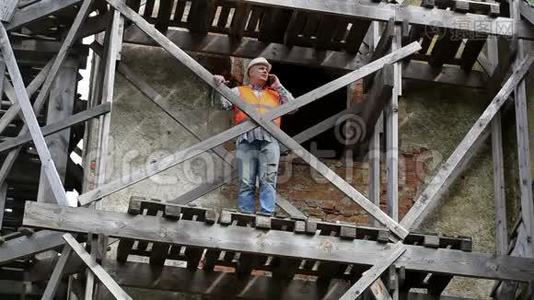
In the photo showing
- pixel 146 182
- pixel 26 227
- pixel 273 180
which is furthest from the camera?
pixel 146 182

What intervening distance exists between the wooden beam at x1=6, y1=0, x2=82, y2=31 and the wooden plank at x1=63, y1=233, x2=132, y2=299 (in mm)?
2866

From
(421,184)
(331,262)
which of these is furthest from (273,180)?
(421,184)

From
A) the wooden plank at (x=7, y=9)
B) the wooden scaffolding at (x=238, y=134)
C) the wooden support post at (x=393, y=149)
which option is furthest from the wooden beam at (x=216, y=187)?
the wooden plank at (x=7, y=9)

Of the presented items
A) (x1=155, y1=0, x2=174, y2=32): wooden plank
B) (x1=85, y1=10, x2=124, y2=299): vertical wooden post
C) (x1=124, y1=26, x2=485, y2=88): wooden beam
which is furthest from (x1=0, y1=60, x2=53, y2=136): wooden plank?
(x1=155, y1=0, x2=174, y2=32): wooden plank

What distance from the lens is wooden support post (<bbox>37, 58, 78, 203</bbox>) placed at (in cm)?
1379

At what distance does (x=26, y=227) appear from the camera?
1212 centimetres

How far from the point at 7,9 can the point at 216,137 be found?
2808 millimetres

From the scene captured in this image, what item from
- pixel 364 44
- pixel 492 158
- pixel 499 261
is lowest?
pixel 499 261

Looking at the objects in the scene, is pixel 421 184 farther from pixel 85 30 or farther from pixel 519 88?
pixel 85 30

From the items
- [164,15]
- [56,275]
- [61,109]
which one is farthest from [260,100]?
[56,275]

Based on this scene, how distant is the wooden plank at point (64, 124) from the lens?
12.5 metres

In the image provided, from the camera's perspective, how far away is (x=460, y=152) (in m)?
13.1

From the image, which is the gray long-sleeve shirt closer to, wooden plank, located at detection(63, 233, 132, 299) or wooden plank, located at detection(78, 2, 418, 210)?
wooden plank, located at detection(78, 2, 418, 210)

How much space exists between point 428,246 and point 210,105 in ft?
10.2
